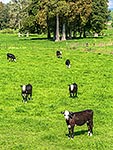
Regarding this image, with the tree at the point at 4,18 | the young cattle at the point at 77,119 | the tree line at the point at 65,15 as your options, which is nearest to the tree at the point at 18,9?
the tree at the point at 4,18

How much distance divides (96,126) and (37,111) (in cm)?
494

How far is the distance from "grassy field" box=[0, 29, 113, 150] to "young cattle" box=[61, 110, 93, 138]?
51cm

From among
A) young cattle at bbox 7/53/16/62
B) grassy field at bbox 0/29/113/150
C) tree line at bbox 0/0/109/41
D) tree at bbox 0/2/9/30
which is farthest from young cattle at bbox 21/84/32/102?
tree at bbox 0/2/9/30

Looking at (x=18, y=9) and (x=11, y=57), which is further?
(x=18, y=9)

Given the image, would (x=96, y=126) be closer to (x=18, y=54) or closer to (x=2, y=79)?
(x=2, y=79)

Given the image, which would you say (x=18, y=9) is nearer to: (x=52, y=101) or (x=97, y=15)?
(x=97, y=15)

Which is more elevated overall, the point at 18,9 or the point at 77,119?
the point at 18,9

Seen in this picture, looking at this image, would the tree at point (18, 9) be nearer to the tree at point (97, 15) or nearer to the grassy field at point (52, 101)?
the tree at point (97, 15)

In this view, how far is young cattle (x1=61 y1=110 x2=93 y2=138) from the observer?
19.8 m

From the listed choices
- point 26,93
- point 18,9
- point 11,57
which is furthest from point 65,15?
point 18,9

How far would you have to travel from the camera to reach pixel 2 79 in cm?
3572

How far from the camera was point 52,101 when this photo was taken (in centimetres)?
2850

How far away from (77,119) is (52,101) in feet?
28.1

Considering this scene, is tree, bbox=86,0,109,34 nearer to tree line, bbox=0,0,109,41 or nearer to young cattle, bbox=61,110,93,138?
tree line, bbox=0,0,109,41
